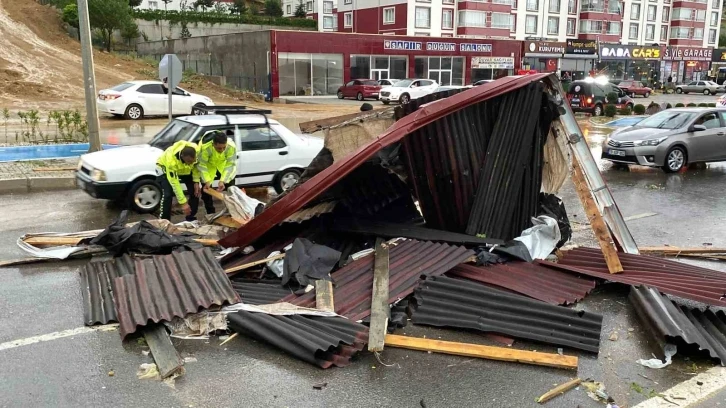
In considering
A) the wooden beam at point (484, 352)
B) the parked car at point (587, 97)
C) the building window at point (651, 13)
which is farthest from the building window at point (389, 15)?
the wooden beam at point (484, 352)

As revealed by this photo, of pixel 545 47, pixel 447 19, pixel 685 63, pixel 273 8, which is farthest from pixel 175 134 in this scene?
pixel 685 63

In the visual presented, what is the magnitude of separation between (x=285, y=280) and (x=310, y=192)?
→ 0.95 metres

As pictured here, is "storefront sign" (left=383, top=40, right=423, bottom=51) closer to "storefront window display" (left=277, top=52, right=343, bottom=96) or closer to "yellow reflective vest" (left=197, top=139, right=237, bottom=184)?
"storefront window display" (left=277, top=52, right=343, bottom=96)

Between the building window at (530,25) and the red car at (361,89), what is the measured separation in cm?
2993

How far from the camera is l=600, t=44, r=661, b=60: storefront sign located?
64812 mm

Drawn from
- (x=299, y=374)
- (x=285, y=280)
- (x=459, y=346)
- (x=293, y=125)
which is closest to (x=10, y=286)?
(x=285, y=280)

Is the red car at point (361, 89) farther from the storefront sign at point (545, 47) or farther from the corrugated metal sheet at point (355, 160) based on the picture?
the corrugated metal sheet at point (355, 160)

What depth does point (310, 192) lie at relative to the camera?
633cm

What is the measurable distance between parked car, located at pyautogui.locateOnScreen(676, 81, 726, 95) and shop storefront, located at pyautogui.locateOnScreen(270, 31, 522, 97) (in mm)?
19545

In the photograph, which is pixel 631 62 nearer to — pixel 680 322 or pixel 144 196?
pixel 144 196

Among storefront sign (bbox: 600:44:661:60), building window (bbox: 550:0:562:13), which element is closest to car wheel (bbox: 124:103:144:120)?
building window (bbox: 550:0:562:13)

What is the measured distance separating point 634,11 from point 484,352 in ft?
257

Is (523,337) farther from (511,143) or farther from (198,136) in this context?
(198,136)

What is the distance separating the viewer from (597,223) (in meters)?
6.92
